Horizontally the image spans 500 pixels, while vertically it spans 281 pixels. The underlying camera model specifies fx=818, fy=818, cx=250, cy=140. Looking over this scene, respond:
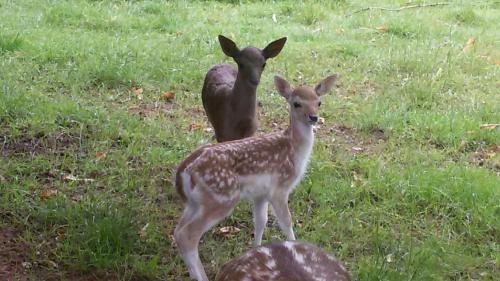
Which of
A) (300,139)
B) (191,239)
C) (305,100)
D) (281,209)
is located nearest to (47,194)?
(191,239)

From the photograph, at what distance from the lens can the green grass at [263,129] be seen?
200 inches

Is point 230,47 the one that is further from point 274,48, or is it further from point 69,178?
point 69,178

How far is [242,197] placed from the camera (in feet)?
15.6

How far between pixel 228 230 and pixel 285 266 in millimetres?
1820

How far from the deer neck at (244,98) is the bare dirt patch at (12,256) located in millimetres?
1801

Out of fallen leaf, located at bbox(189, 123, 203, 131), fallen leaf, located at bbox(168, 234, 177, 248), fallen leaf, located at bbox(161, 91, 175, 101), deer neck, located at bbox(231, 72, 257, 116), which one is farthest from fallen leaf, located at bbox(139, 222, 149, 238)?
fallen leaf, located at bbox(161, 91, 175, 101)

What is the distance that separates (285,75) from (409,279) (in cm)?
401

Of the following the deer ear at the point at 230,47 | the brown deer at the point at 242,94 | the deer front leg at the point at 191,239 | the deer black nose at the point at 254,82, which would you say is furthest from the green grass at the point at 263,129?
the deer ear at the point at 230,47

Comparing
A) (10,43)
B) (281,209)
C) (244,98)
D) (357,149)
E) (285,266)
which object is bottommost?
(357,149)

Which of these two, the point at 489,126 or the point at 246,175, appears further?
the point at 489,126

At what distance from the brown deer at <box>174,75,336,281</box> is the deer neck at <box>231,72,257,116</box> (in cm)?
75

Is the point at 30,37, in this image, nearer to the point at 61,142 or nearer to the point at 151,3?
the point at 151,3

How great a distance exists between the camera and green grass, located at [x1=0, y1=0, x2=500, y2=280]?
5.09 m

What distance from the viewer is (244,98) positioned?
5945mm
